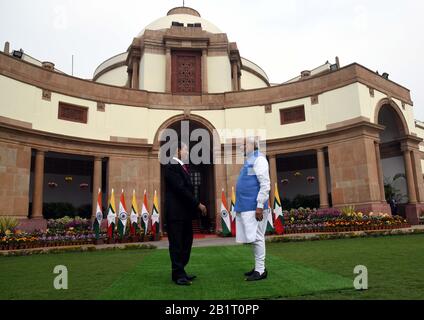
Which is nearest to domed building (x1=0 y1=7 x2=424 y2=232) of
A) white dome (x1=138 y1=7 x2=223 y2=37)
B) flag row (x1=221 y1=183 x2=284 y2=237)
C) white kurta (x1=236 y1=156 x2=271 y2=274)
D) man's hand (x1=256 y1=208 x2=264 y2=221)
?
white dome (x1=138 y1=7 x2=223 y2=37)

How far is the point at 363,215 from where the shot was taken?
18375 millimetres

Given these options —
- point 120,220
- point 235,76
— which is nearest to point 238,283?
point 120,220

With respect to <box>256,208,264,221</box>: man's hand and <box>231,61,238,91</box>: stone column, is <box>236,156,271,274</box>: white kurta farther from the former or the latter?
<box>231,61,238,91</box>: stone column

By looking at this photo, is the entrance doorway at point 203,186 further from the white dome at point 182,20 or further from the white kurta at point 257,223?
the white kurta at point 257,223

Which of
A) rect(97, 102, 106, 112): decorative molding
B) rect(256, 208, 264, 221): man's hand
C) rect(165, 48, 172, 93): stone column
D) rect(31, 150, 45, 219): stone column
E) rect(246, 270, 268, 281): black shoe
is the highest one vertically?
rect(165, 48, 172, 93): stone column

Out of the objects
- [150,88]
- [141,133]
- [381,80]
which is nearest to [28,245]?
[141,133]

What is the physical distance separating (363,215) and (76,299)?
17322 mm

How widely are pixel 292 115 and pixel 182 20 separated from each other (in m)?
14.2

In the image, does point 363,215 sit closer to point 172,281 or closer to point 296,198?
point 296,198

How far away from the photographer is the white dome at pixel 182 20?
96.1ft

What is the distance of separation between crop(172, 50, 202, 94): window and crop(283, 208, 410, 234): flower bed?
1170cm

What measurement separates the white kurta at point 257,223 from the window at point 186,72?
2012 centimetres

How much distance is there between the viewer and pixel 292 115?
22484 mm

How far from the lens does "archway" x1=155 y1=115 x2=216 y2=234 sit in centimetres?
2289
